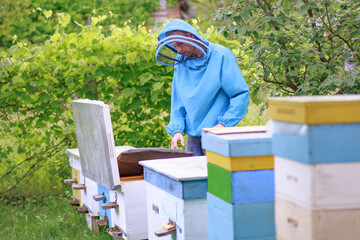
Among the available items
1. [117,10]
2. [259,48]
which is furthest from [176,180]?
[117,10]

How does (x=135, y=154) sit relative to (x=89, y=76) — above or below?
below

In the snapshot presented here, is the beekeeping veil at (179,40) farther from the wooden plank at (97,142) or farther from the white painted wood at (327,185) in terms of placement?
the white painted wood at (327,185)

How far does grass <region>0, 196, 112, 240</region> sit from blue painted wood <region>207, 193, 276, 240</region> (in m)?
Answer: 2.22

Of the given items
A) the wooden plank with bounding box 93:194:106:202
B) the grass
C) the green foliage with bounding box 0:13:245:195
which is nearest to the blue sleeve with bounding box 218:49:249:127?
the wooden plank with bounding box 93:194:106:202

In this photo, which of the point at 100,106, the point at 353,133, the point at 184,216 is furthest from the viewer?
the point at 100,106

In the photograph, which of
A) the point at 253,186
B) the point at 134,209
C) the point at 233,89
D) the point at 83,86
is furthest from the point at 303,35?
the point at 83,86

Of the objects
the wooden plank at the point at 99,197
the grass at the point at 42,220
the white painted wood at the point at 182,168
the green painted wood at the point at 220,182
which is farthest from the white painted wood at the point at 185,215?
the grass at the point at 42,220

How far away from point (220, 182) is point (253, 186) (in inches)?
5.7

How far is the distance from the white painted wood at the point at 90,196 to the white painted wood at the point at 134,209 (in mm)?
740

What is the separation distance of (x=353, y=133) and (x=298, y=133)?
0.17 m

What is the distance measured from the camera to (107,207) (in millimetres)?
3469

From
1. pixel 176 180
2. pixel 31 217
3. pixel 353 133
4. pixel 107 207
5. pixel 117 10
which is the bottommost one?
pixel 31 217

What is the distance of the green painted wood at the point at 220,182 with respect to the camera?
210 cm

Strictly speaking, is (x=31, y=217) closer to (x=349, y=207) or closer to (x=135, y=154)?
(x=135, y=154)
